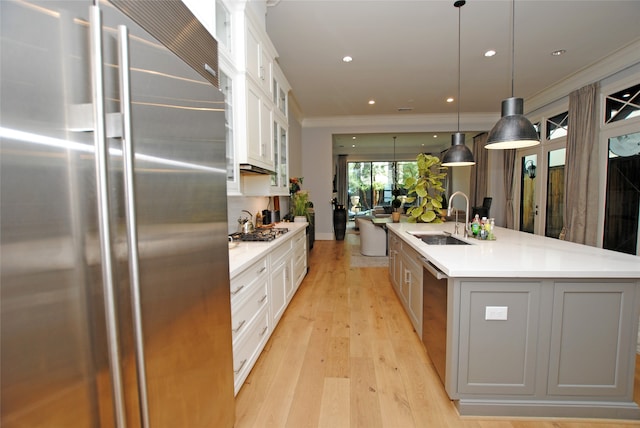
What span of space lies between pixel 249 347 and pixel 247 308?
0.29 m

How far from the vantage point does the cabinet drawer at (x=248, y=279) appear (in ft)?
5.46

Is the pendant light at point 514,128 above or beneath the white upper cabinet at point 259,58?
beneath

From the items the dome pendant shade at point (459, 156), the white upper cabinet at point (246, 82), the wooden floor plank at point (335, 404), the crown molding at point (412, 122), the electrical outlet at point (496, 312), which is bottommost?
the wooden floor plank at point (335, 404)

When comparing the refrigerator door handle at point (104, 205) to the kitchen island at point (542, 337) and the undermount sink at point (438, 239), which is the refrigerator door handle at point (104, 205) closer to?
the kitchen island at point (542, 337)

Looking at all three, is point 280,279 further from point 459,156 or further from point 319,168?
point 319,168

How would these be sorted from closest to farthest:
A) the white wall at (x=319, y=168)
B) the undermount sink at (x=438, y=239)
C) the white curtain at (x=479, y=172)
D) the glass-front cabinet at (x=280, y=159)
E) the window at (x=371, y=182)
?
the undermount sink at (x=438, y=239)
the glass-front cabinet at (x=280, y=159)
the white wall at (x=319, y=168)
the white curtain at (x=479, y=172)
the window at (x=371, y=182)

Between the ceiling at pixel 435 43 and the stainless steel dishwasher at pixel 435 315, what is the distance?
2722 millimetres

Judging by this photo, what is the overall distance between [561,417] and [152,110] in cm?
250

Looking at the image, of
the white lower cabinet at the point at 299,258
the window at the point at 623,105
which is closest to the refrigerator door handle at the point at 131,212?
the white lower cabinet at the point at 299,258

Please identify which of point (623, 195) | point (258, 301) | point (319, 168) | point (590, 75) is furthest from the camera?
point (319, 168)

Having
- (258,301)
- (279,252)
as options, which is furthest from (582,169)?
(258,301)

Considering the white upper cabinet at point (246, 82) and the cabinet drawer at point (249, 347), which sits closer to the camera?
the cabinet drawer at point (249, 347)

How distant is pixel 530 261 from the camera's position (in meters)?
1.75

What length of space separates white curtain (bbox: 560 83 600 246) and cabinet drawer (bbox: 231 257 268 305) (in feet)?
16.5
